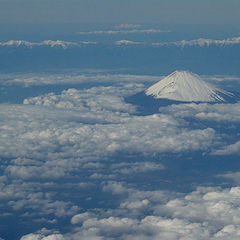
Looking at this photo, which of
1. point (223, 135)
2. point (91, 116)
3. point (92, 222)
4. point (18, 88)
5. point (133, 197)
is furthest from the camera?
point (18, 88)

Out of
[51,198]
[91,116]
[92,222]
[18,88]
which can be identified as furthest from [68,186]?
[18,88]

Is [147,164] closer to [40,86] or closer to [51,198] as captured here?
[51,198]

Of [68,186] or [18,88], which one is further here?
[18,88]

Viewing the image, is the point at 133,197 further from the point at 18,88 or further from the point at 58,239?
the point at 18,88

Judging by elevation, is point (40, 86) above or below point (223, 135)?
above

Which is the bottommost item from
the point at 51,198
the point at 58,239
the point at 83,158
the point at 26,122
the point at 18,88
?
the point at 58,239

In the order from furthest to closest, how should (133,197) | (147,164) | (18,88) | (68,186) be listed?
(18,88) → (147,164) → (68,186) → (133,197)

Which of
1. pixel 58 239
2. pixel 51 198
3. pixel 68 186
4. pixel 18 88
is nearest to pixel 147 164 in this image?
pixel 68 186
